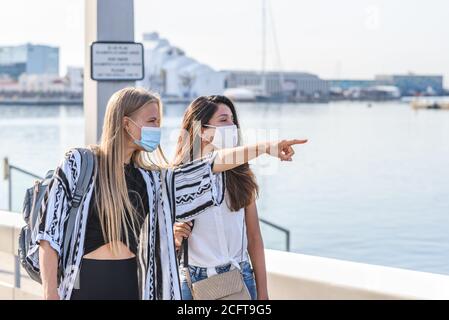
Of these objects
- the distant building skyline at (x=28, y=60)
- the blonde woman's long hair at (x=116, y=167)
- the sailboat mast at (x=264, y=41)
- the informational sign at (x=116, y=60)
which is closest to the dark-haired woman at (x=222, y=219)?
the blonde woman's long hair at (x=116, y=167)

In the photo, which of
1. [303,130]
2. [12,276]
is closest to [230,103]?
[12,276]

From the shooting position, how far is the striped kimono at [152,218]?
10.6ft

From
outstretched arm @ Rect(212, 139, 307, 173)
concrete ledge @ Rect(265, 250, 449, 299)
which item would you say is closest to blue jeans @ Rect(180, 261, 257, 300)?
outstretched arm @ Rect(212, 139, 307, 173)

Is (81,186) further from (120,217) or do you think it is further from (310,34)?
(310,34)

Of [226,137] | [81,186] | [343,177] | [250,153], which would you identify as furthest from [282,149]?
[343,177]

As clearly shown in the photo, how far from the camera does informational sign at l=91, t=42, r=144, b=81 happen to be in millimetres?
5738

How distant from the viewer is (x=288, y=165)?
171ft

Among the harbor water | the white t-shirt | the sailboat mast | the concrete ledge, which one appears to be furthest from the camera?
the sailboat mast

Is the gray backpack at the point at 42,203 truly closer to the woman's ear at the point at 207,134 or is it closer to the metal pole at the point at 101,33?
the woman's ear at the point at 207,134

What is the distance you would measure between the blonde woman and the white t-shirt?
18 centimetres

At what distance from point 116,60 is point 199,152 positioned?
217 centimetres

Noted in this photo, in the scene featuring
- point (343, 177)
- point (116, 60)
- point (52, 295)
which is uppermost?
point (116, 60)

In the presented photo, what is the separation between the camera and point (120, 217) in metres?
3.24

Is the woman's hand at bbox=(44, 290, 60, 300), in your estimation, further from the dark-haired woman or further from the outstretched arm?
the outstretched arm
